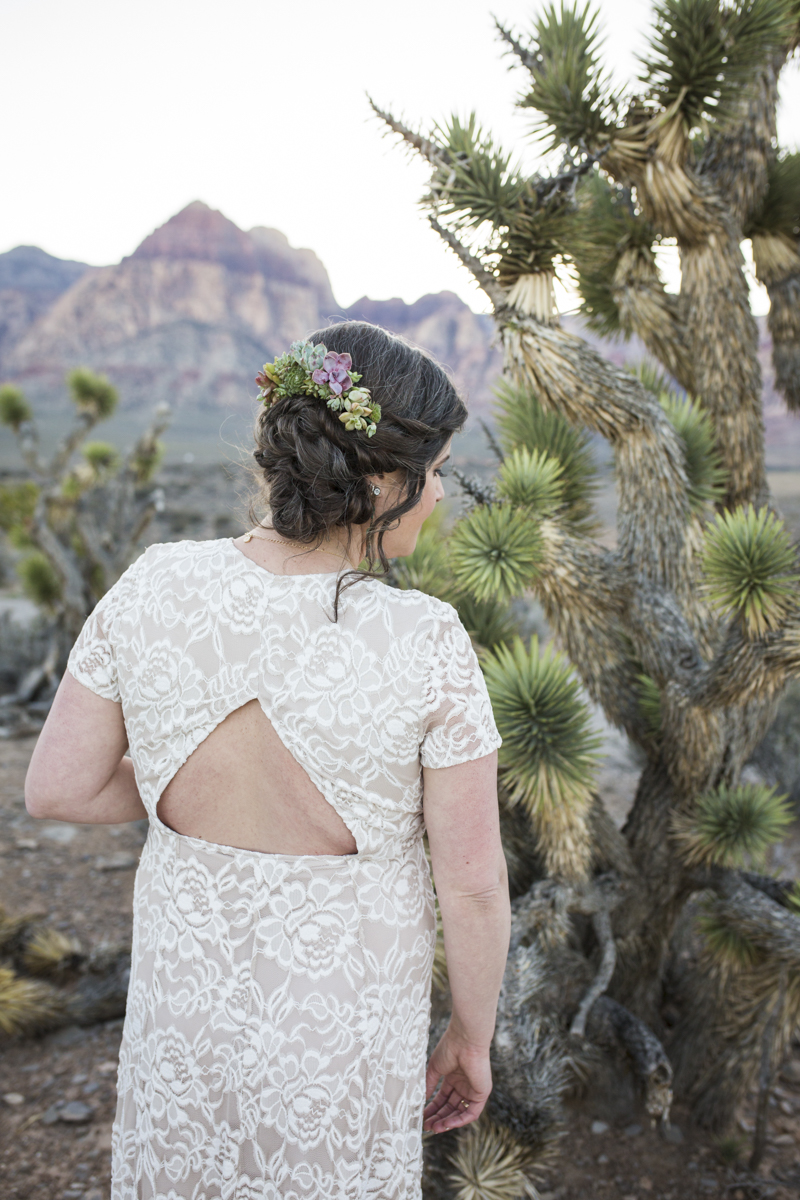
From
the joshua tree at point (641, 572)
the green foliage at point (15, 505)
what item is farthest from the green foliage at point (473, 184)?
the green foliage at point (15, 505)

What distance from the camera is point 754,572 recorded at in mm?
1999

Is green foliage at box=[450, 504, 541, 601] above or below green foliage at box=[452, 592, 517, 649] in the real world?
above

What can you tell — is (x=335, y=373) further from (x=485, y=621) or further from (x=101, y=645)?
(x=485, y=621)

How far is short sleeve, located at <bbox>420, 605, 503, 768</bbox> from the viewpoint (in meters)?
1.10

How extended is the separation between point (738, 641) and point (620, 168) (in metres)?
1.68

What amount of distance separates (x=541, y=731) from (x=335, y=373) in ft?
4.84

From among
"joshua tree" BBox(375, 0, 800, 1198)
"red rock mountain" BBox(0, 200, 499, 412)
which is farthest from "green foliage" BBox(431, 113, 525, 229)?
"red rock mountain" BBox(0, 200, 499, 412)

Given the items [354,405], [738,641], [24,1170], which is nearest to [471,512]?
[738,641]

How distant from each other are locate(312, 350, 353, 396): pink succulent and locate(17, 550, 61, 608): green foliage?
721 centimetres

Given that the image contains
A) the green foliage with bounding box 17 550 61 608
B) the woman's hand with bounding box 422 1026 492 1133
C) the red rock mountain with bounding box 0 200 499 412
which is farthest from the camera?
the red rock mountain with bounding box 0 200 499 412

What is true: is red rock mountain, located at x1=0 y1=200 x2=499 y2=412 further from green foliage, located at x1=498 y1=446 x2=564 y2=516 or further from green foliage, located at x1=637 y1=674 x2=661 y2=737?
Answer: green foliage, located at x1=498 y1=446 x2=564 y2=516

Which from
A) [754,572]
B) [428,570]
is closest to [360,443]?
[754,572]

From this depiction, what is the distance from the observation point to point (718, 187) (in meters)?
2.72

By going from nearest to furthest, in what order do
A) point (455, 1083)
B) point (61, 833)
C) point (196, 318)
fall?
point (455, 1083), point (61, 833), point (196, 318)
